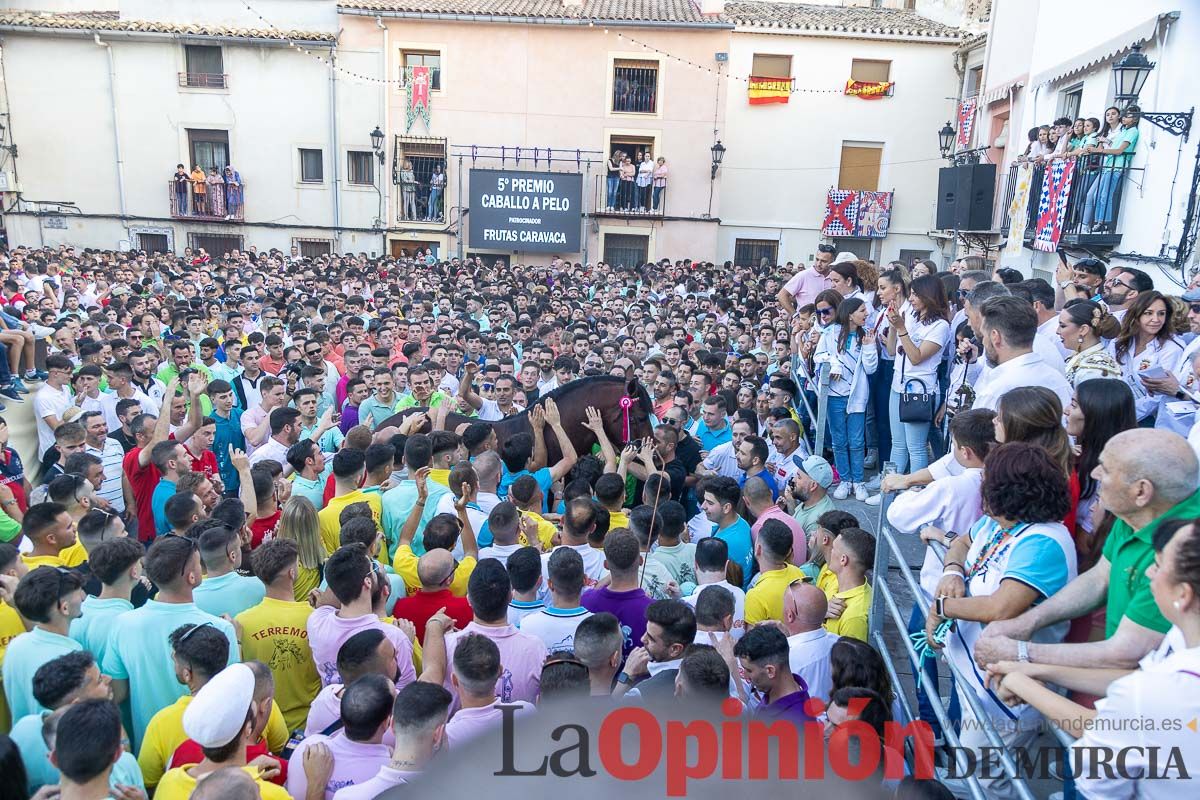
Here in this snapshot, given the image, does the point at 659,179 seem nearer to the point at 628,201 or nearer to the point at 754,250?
the point at 628,201

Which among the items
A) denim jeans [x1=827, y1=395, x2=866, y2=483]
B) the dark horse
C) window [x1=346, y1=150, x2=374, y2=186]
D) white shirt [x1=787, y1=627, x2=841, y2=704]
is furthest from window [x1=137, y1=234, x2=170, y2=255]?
white shirt [x1=787, y1=627, x2=841, y2=704]

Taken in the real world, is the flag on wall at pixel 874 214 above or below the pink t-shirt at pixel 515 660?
above

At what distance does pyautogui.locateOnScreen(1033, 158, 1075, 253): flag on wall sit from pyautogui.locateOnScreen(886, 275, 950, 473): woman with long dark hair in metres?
6.92

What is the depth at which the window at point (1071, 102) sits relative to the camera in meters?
14.1

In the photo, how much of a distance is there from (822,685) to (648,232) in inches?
906

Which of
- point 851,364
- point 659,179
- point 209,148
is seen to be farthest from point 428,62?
point 851,364

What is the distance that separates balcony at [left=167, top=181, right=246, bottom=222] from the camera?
2627 centimetres

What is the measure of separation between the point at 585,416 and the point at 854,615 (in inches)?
148

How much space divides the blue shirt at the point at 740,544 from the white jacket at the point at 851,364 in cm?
260

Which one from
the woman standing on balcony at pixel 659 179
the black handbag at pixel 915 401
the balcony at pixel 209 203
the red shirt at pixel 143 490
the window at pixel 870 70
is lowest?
the red shirt at pixel 143 490

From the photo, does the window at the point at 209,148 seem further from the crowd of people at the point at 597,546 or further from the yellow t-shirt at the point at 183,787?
the yellow t-shirt at the point at 183,787

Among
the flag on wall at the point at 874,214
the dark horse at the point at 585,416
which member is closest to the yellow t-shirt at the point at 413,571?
the dark horse at the point at 585,416

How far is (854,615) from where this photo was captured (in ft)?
14.6

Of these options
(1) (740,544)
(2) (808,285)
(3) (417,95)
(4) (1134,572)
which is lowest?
(1) (740,544)
